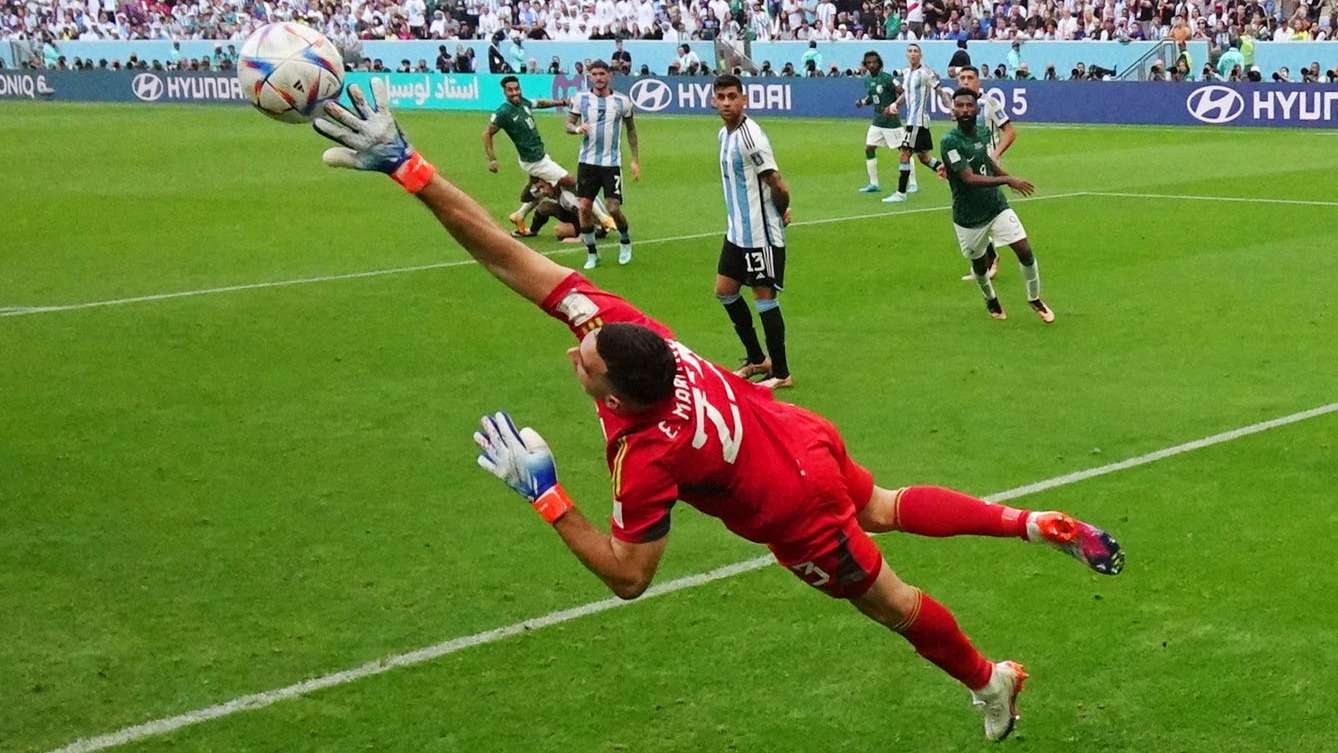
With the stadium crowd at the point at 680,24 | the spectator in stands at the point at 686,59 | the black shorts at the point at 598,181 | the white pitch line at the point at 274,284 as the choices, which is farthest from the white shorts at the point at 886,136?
the spectator in stands at the point at 686,59

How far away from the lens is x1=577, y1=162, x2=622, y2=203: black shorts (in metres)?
18.8

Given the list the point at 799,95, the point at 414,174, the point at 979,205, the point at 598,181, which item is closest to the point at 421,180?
the point at 414,174

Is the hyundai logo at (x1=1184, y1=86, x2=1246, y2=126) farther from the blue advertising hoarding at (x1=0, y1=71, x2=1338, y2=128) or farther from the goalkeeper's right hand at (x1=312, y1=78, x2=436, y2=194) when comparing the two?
the goalkeeper's right hand at (x1=312, y1=78, x2=436, y2=194)

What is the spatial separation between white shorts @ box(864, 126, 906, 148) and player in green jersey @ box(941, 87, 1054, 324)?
10.9 metres

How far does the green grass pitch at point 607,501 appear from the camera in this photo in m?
6.53

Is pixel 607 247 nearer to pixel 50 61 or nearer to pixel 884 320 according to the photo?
pixel 884 320

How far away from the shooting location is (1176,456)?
32.8 ft

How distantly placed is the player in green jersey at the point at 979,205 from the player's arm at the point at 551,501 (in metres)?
9.81

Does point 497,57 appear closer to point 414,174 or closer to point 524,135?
point 524,135

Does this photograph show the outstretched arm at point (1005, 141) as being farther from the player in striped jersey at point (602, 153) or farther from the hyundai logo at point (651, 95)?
the hyundai logo at point (651, 95)

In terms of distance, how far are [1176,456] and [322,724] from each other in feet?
19.1

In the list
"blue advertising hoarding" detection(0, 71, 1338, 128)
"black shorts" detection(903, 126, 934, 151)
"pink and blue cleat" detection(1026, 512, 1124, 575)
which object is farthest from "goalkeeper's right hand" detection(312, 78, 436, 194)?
"blue advertising hoarding" detection(0, 71, 1338, 128)

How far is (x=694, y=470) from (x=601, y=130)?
13915 mm

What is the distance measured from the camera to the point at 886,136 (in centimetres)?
2575
